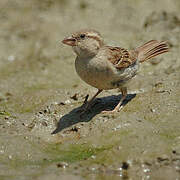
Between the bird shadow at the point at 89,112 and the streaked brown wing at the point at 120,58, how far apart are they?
1.78 feet

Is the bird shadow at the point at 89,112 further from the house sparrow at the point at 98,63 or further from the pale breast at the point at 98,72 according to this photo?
the pale breast at the point at 98,72

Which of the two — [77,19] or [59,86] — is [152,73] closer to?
[59,86]

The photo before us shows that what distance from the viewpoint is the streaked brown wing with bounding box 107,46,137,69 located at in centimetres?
633

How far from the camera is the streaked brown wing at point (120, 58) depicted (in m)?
6.33

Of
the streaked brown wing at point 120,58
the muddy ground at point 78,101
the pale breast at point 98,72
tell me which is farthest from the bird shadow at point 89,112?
the streaked brown wing at point 120,58

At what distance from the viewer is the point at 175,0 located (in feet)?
36.5

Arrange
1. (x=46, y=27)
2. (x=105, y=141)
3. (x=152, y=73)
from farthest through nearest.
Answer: (x=46, y=27)
(x=152, y=73)
(x=105, y=141)

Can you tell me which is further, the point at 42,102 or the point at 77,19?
the point at 77,19

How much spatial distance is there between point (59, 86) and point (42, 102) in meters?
1.06

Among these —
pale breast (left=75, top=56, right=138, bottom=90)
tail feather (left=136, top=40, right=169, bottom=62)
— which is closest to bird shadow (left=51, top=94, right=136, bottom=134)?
pale breast (left=75, top=56, right=138, bottom=90)

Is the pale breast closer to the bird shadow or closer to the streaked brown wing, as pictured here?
the streaked brown wing

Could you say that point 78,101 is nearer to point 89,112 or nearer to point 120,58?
point 89,112

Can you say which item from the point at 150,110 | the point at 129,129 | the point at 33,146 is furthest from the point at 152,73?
the point at 33,146

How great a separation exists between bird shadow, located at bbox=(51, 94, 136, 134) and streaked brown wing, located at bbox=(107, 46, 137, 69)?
1.78 feet
